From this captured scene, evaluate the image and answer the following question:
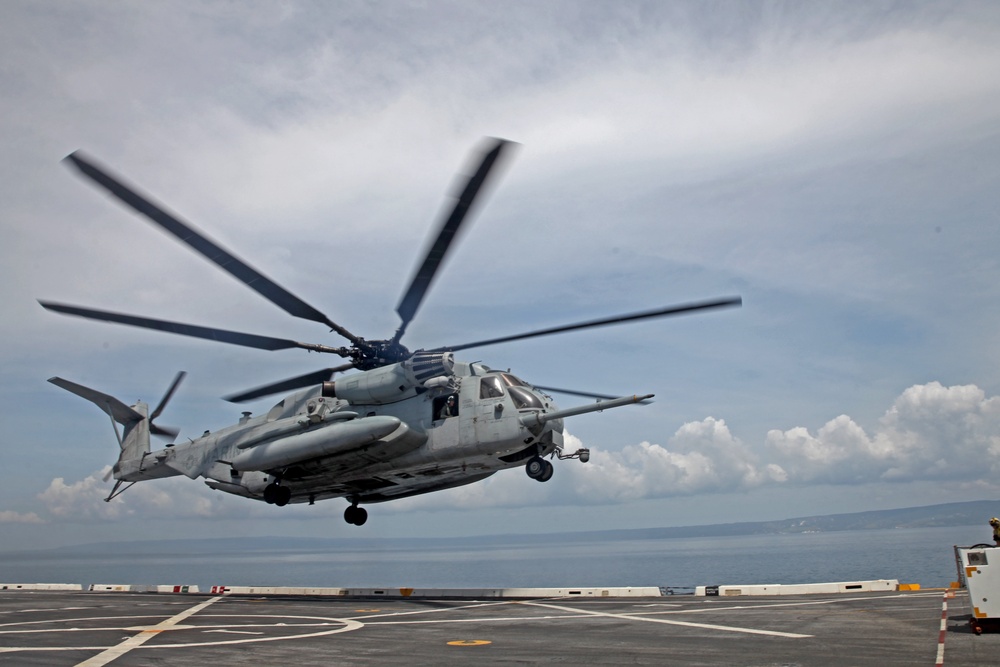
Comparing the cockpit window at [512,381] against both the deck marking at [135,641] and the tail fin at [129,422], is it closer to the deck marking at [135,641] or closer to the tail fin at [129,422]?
the deck marking at [135,641]

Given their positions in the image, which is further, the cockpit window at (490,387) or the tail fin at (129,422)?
the tail fin at (129,422)

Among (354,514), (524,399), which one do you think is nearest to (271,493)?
(354,514)

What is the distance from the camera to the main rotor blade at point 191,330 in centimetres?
1695

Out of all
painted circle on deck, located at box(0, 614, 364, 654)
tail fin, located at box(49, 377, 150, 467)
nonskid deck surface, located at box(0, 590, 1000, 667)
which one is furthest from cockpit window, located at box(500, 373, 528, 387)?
tail fin, located at box(49, 377, 150, 467)

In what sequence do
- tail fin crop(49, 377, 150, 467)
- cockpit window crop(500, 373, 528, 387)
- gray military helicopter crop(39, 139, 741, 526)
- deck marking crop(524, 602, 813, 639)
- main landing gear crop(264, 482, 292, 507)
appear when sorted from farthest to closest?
1. tail fin crop(49, 377, 150, 467)
2. main landing gear crop(264, 482, 292, 507)
3. cockpit window crop(500, 373, 528, 387)
4. gray military helicopter crop(39, 139, 741, 526)
5. deck marking crop(524, 602, 813, 639)

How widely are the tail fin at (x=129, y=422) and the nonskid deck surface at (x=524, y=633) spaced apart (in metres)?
7.72

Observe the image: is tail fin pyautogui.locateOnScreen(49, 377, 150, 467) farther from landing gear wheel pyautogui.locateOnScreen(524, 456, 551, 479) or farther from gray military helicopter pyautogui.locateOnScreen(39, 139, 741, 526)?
landing gear wheel pyautogui.locateOnScreen(524, 456, 551, 479)

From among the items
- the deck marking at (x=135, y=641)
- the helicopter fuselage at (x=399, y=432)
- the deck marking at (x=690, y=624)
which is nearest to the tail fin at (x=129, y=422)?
the helicopter fuselage at (x=399, y=432)

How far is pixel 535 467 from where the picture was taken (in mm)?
20578

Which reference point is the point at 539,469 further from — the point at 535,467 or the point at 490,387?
the point at 490,387

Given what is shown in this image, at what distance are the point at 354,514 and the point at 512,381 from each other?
8.86 meters

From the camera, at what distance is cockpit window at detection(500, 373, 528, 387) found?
821 inches

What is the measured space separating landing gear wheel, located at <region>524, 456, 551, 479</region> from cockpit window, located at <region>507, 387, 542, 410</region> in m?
1.68

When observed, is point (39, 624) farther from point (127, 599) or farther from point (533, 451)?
point (533, 451)
